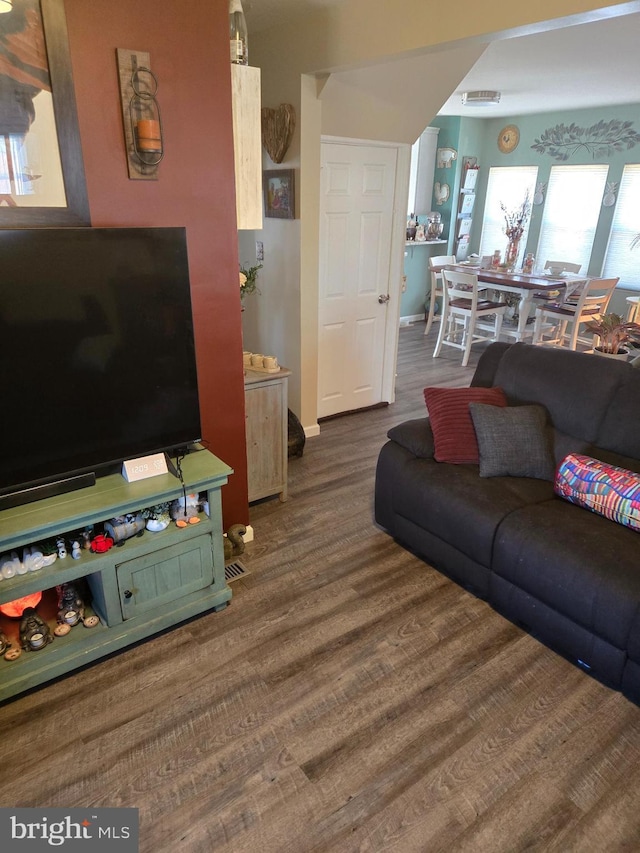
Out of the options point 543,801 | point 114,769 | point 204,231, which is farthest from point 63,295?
point 543,801

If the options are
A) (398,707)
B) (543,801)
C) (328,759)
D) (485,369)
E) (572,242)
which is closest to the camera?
(543,801)

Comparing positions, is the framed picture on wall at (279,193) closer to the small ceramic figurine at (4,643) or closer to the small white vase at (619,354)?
the small white vase at (619,354)

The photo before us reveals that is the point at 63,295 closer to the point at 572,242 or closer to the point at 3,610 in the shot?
the point at 3,610

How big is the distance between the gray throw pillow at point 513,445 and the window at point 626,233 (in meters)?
5.07

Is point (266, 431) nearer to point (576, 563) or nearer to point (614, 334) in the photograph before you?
point (576, 563)

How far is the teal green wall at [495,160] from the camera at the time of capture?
655cm

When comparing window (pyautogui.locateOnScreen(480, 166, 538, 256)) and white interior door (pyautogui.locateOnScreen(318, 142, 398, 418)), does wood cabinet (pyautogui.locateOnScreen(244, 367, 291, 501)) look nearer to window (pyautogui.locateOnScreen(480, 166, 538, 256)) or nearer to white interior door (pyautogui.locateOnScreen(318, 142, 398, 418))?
white interior door (pyautogui.locateOnScreen(318, 142, 398, 418))

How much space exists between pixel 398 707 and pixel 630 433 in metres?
1.53

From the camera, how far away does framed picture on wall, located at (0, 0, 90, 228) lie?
1682 millimetres

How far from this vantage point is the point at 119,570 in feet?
6.52

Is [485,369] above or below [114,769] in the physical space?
above

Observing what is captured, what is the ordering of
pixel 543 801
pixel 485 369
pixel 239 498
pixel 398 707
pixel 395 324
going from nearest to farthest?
pixel 543 801, pixel 398 707, pixel 239 498, pixel 485 369, pixel 395 324

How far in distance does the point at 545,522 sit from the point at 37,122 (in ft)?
→ 7.43

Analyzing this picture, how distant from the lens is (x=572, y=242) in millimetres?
7023
